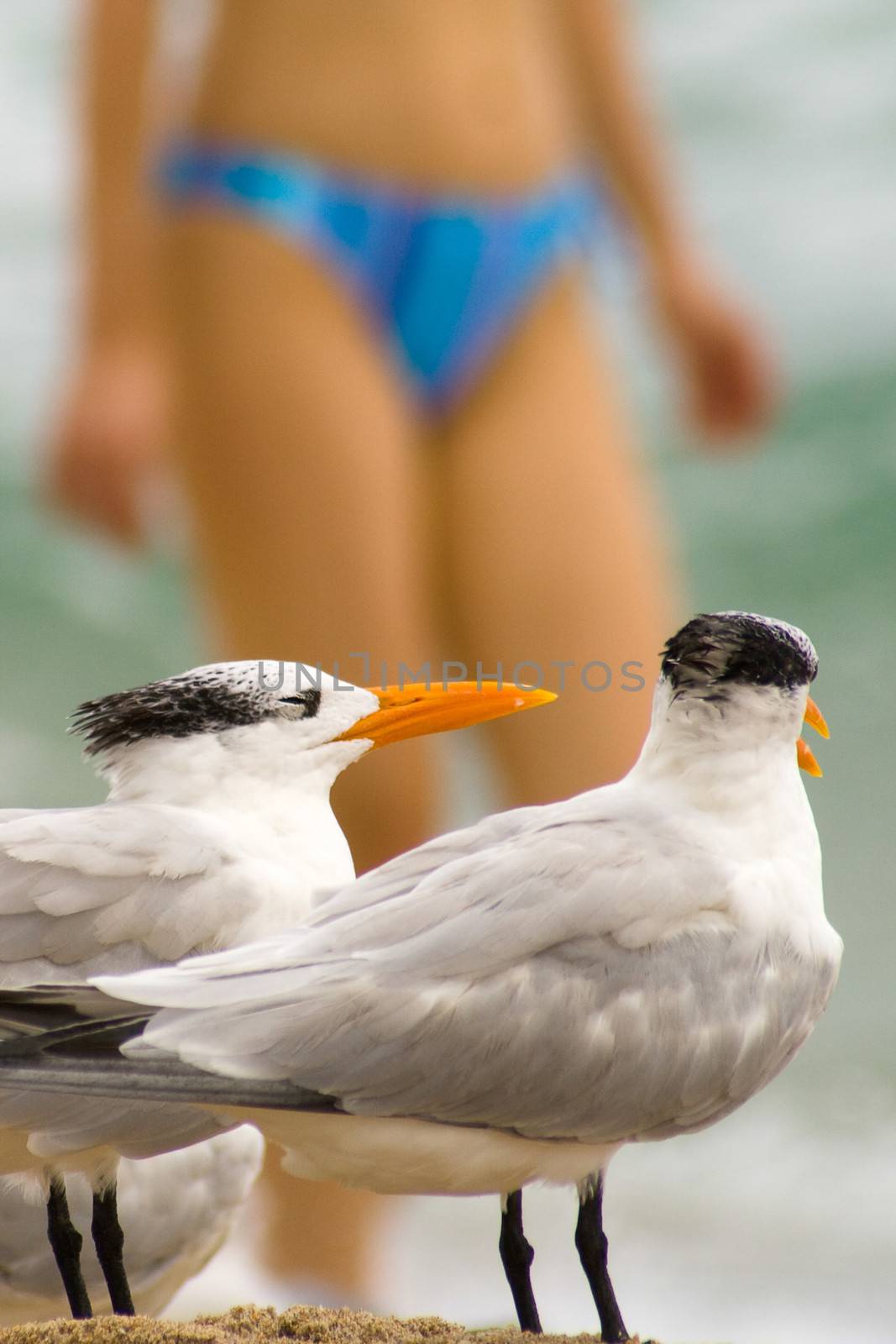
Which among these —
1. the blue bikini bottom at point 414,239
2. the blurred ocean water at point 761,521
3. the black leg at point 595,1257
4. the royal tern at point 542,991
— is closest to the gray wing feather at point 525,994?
the royal tern at point 542,991

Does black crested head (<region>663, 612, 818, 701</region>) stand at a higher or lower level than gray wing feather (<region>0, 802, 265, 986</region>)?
higher

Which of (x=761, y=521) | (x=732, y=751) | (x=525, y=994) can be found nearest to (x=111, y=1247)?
(x=525, y=994)

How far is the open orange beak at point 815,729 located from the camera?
191 centimetres

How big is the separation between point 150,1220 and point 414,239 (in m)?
2.15

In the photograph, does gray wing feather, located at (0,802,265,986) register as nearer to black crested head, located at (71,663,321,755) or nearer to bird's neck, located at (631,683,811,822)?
black crested head, located at (71,663,321,755)

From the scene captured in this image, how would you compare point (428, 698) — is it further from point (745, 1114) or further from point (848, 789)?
point (848, 789)

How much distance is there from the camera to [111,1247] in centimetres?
199

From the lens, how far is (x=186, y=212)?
3.51 meters

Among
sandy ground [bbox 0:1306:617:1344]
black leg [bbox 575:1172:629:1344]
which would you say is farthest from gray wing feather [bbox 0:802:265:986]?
black leg [bbox 575:1172:629:1344]

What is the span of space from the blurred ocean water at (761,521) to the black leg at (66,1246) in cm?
353

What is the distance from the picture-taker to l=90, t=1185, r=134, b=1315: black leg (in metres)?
1.98

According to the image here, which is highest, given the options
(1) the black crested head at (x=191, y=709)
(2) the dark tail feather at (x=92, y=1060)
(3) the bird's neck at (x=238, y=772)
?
(1) the black crested head at (x=191, y=709)

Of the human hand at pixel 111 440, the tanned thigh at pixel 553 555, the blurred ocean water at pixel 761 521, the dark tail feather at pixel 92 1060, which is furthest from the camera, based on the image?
the blurred ocean water at pixel 761 521

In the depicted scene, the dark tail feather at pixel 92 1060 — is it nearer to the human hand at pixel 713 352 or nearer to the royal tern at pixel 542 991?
the royal tern at pixel 542 991
